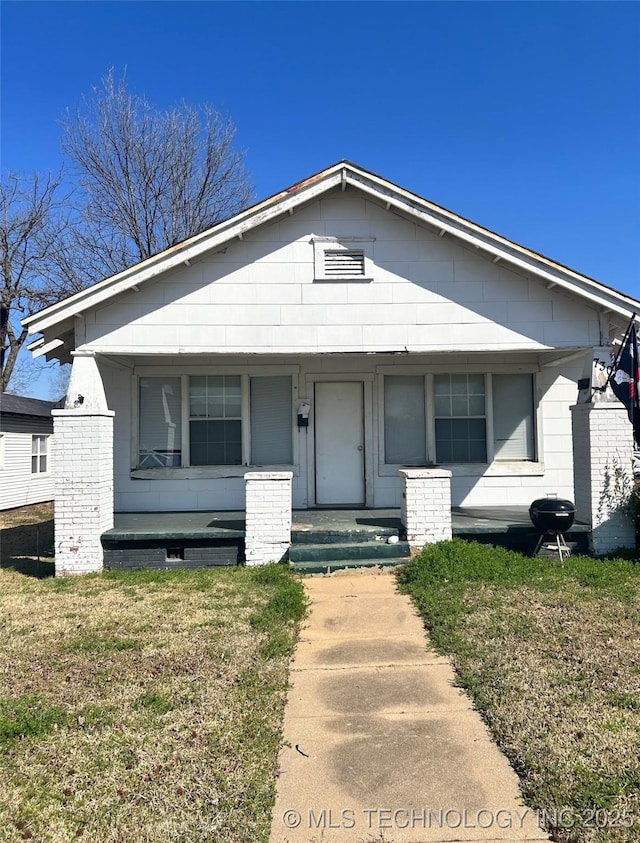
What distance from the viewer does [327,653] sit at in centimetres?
461

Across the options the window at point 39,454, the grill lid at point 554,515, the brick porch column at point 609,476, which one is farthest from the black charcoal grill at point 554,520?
the window at point 39,454

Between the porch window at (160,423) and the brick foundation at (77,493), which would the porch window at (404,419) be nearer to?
the porch window at (160,423)

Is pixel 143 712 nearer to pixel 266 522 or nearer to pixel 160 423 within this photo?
pixel 266 522

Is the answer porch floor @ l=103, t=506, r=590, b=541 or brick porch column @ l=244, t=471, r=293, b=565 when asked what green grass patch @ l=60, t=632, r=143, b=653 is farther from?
brick porch column @ l=244, t=471, r=293, b=565

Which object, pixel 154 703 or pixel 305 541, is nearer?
pixel 154 703

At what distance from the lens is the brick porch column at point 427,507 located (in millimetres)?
7359

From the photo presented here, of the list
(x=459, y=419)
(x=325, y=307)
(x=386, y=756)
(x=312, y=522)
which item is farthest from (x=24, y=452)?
(x=386, y=756)

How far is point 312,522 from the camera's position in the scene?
807cm

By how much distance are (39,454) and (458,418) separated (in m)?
14.8

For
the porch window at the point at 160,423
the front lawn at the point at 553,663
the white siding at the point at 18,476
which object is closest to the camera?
the front lawn at the point at 553,663

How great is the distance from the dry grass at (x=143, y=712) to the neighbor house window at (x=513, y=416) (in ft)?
16.6

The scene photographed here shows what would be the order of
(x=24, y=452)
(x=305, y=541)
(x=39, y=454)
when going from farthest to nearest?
(x=39, y=454)
(x=24, y=452)
(x=305, y=541)

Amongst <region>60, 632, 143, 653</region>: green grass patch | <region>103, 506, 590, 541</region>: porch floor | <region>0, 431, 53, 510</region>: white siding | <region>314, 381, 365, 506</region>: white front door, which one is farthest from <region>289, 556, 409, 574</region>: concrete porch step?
<region>0, 431, 53, 510</region>: white siding

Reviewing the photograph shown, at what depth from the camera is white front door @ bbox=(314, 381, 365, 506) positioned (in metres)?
9.49
